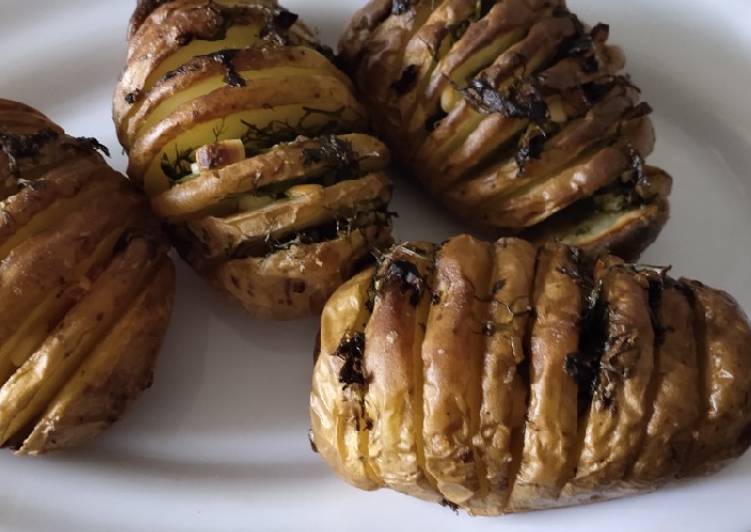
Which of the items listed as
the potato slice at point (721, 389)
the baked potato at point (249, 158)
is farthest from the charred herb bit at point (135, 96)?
the potato slice at point (721, 389)

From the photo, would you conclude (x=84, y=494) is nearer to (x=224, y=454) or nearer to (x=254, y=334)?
(x=224, y=454)

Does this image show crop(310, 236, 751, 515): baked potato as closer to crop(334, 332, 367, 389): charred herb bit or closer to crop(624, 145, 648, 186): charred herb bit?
crop(334, 332, 367, 389): charred herb bit

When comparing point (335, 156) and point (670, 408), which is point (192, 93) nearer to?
point (335, 156)

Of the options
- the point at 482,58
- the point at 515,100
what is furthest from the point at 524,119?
the point at 482,58

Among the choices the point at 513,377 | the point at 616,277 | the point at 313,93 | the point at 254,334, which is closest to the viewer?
the point at 513,377

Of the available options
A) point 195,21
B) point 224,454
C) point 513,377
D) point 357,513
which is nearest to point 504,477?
point 513,377

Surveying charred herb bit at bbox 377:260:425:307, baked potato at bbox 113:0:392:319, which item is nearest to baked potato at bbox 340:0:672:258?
baked potato at bbox 113:0:392:319
